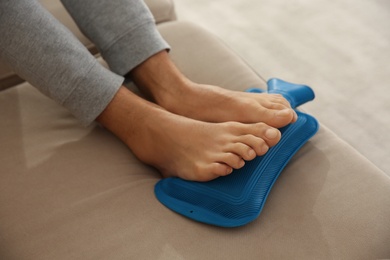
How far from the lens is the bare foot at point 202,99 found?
0.86 meters

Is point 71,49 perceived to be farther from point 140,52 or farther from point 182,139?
point 182,139

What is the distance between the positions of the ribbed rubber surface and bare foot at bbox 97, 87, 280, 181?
23mm

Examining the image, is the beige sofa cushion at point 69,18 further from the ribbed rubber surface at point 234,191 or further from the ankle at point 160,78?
the ribbed rubber surface at point 234,191

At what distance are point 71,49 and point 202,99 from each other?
0.87ft

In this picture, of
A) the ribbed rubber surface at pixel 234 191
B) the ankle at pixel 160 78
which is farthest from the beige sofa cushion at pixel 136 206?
the ankle at pixel 160 78

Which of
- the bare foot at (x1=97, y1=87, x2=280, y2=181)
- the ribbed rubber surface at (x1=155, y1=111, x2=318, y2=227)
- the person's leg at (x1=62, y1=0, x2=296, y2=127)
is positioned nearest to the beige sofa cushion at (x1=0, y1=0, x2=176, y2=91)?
the person's leg at (x1=62, y1=0, x2=296, y2=127)

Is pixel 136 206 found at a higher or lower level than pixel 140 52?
lower

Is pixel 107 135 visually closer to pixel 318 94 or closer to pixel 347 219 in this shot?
pixel 347 219

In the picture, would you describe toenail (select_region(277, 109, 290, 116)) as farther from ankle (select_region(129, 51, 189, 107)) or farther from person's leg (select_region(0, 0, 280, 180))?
ankle (select_region(129, 51, 189, 107))

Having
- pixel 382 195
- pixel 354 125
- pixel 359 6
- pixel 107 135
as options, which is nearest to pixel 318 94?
pixel 354 125

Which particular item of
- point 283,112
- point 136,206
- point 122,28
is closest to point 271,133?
point 283,112

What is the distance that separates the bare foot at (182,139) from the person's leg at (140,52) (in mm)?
55

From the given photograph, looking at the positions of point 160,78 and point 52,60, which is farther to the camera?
point 160,78

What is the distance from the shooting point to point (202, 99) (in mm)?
931
